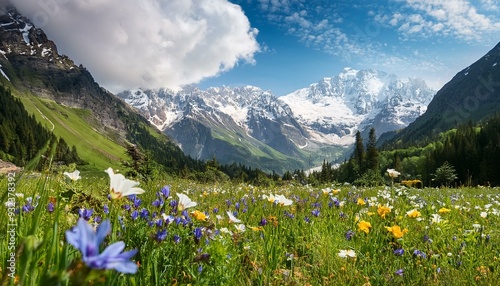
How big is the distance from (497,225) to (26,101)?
740 feet

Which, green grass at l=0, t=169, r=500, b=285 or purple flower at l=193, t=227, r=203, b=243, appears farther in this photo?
purple flower at l=193, t=227, r=203, b=243

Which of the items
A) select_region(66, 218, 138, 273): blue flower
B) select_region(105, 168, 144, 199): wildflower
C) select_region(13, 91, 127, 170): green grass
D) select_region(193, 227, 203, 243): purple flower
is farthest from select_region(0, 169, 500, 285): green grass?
select_region(13, 91, 127, 170): green grass

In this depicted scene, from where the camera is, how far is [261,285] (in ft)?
8.95

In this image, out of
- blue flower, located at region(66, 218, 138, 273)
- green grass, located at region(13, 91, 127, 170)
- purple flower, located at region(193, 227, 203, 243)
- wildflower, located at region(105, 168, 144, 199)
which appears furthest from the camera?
green grass, located at region(13, 91, 127, 170)

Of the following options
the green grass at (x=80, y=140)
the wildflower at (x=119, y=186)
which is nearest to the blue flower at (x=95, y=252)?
the wildflower at (x=119, y=186)

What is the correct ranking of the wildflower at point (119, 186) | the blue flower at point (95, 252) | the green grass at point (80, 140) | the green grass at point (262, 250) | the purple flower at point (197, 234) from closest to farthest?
the blue flower at point (95, 252) < the wildflower at point (119, 186) < the green grass at point (262, 250) < the purple flower at point (197, 234) < the green grass at point (80, 140)

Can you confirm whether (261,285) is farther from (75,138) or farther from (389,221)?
(75,138)

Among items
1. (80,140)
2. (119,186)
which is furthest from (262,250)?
(80,140)

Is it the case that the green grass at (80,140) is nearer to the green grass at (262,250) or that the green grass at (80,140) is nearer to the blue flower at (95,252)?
the green grass at (262,250)

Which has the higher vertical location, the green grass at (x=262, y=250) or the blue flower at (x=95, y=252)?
the blue flower at (x=95, y=252)

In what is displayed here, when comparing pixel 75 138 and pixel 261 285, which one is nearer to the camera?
pixel 261 285

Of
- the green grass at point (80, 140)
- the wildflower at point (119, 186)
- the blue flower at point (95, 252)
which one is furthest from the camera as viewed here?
the green grass at point (80, 140)

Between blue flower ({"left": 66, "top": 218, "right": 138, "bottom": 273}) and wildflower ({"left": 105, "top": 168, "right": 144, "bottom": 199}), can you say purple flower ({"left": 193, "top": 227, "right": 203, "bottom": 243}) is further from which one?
blue flower ({"left": 66, "top": 218, "right": 138, "bottom": 273})

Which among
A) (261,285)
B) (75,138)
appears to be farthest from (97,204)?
(75,138)
